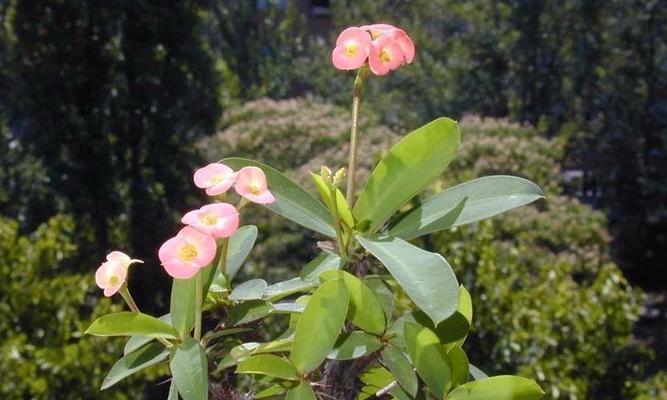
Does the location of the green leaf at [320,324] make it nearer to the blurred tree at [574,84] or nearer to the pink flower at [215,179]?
the pink flower at [215,179]

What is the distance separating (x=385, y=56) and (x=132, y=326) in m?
0.46

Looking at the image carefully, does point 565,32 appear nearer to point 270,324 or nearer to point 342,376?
point 270,324

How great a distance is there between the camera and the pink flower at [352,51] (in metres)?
1.23

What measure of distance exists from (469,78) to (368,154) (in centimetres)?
364

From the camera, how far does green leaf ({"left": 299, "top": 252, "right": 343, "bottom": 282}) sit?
3.91ft

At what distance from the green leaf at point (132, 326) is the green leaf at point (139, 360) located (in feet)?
0.14

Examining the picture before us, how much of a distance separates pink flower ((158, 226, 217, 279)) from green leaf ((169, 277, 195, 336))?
9 cm

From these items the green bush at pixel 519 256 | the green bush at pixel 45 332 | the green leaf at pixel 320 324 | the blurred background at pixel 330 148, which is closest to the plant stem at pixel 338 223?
the green leaf at pixel 320 324

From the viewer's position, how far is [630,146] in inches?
380

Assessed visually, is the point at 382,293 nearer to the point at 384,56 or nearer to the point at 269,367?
the point at 269,367

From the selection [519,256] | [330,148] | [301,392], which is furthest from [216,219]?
[330,148]

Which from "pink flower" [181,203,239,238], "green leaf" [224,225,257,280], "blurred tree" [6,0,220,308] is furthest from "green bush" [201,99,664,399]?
"pink flower" [181,203,239,238]

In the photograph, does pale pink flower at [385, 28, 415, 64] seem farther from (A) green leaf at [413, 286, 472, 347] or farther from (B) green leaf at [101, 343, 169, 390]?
(B) green leaf at [101, 343, 169, 390]

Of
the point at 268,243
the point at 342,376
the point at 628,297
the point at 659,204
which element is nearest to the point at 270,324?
the point at 268,243
